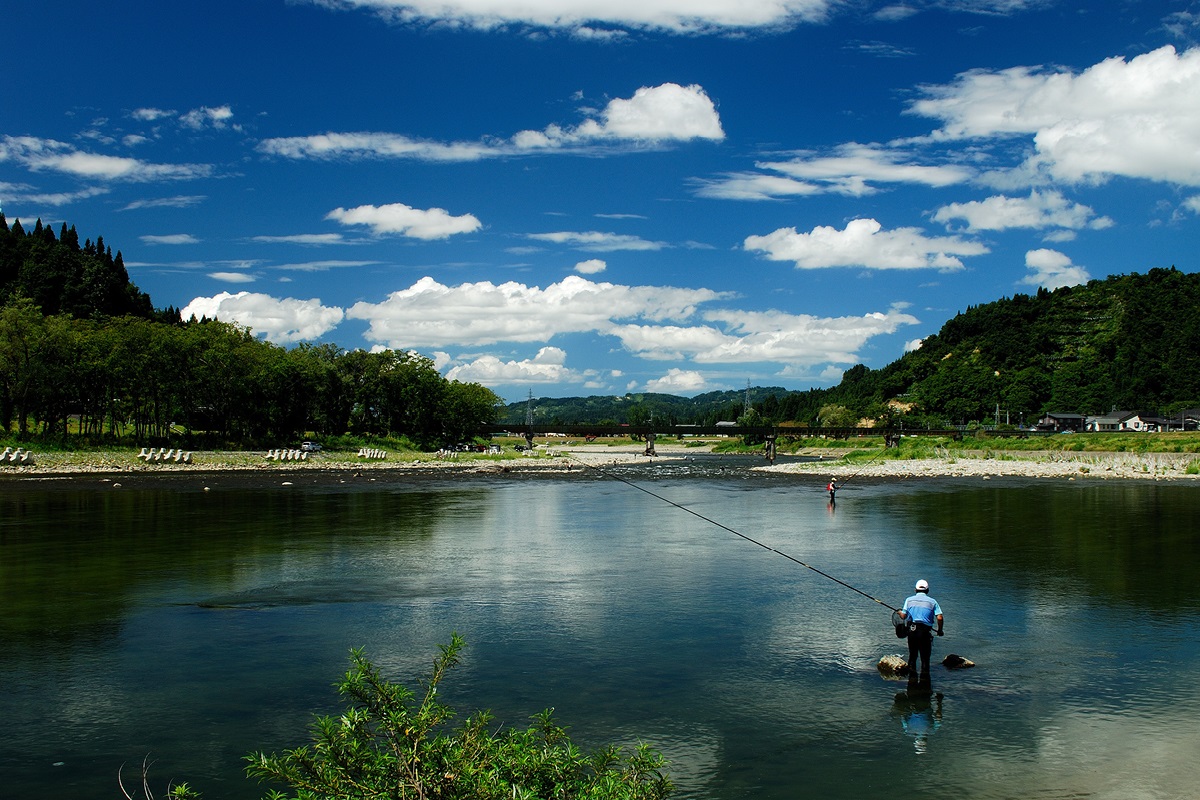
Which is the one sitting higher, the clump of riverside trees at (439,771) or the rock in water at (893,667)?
the clump of riverside trees at (439,771)

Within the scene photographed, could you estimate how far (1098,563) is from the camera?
29.0 m

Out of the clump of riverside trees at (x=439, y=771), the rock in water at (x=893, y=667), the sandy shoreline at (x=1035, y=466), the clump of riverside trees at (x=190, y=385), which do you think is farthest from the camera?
the clump of riverside trees at (x=190, y=385)

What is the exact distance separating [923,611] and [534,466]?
8224 cm

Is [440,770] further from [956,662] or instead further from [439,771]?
[956,662]

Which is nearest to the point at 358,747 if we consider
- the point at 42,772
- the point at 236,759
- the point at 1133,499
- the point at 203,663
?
the point at 236,759

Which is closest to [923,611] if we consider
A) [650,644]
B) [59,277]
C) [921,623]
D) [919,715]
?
[921,623]

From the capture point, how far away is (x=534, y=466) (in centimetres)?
9625

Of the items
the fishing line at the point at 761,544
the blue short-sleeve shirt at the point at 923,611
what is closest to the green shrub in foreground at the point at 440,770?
the blue short-sleeve shirt at the point at 923,611

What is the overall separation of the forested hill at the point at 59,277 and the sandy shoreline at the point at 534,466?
60.8 m

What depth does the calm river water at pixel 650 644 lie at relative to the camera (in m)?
12.4

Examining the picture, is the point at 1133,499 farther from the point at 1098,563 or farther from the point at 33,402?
the point at 33,402

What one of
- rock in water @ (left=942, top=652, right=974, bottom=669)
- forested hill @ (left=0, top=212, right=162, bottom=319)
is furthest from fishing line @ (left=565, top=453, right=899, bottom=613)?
forested hill @ (left=0, top=212, right=162, bottom=319)

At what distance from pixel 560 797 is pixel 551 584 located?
1886cm

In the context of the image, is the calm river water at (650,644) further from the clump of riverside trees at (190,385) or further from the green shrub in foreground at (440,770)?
the clump of riverside trees at (190,385)
